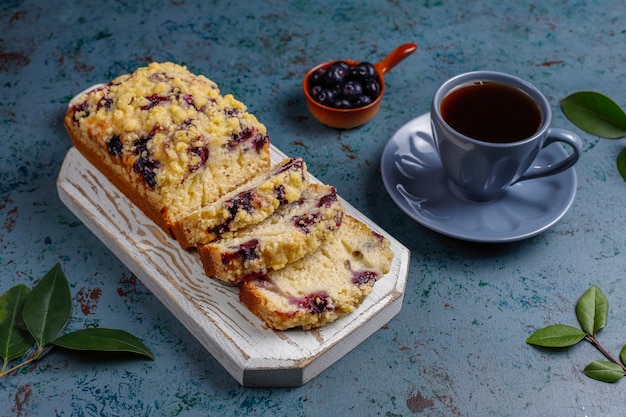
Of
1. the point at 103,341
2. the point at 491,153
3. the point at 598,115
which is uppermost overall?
the point at 491,153

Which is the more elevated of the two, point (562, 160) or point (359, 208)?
point (562, 160)

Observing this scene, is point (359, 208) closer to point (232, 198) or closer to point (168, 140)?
point (232, 198)

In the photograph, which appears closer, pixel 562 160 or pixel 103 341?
pixel 103 341

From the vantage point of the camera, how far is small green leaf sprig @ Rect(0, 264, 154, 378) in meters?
2.78

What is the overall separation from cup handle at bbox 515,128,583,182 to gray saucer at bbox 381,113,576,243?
0.34 ft

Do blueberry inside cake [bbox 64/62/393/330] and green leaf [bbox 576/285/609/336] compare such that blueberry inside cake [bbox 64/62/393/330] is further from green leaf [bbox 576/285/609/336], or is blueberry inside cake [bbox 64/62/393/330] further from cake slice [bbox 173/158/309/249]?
green leaf [bbox 576/285/609/336]

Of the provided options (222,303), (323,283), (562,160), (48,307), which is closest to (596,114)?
(562,160)

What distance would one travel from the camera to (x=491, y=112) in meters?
3.19

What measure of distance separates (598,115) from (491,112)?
747 millimetres

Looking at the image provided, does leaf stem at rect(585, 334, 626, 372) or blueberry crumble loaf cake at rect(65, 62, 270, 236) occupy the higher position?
blueberry crumble loaf cake at rect(65, 62, 270, 236)

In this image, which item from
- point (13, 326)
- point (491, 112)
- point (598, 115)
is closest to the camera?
point (13, 326)

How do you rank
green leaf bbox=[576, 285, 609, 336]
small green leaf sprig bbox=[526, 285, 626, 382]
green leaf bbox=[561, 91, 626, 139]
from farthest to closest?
1. green leaf bbox=[561, 91, 626, 139]
2. green leaf bbox=[576, 285, 609, 336]
3. small green leaf sprig bbox=[526, 285, 626, 382]

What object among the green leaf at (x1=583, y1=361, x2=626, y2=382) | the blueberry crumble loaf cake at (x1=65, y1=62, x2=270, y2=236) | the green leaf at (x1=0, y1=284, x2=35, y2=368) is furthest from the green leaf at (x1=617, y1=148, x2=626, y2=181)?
the green leaf at (x1=0, y1=284, x2=35, y2=368)

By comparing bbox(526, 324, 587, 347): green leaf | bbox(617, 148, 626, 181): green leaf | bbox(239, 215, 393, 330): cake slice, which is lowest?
bbox(526, 324, 587, 347): green leaf
